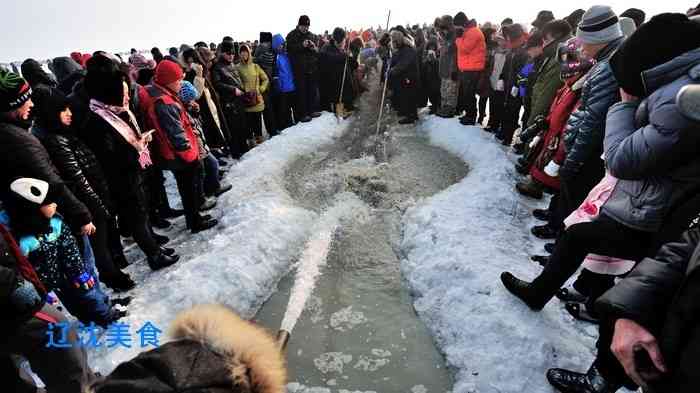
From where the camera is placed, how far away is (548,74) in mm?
5098

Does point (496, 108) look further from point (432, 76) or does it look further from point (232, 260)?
point (232, 260)

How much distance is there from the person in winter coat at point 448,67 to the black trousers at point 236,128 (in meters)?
4.89

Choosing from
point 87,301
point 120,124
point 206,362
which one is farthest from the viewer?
point 120,124

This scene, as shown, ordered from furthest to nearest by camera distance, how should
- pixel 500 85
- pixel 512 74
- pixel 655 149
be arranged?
pixel 500 85 < pixel 512 74 < pixel 655 149

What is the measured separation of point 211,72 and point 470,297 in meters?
6.54

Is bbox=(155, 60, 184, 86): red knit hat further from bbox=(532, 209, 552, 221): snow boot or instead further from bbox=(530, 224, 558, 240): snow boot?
bbox=(532, 209, 552, 221): snow boot

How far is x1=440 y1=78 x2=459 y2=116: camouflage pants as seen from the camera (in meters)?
9.09

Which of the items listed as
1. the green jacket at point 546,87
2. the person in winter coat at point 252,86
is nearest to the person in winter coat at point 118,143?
the person in winter coat at point 252,86

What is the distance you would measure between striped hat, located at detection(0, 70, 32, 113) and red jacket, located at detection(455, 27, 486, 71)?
24.7ft

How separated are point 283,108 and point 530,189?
6.24 m

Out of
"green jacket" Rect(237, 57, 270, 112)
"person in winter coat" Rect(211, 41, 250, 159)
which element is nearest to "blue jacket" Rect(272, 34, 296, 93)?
"green jacket" Rect(237, 57, 270, 112)

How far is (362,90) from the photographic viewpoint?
12766 millimetres

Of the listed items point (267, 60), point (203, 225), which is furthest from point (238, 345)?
point (267, 60)

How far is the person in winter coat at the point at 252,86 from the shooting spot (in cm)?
798
